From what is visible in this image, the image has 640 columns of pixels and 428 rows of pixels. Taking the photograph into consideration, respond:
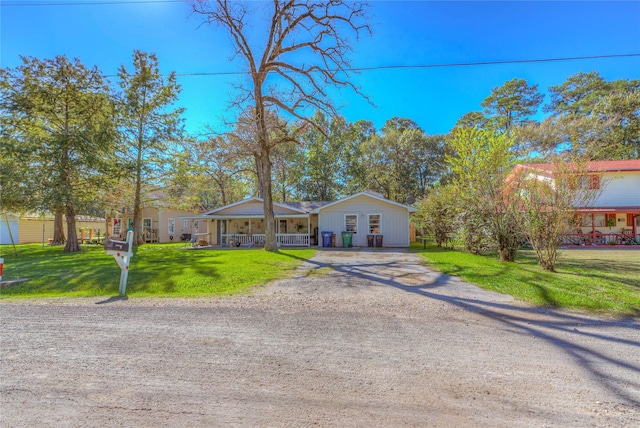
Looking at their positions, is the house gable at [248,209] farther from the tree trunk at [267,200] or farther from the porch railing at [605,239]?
→ the porch railing at [605,239]

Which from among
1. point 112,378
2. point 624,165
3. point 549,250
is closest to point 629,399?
point 112,378

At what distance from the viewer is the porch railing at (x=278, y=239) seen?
65.5 feet

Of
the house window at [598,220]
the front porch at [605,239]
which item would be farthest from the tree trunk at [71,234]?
the house window at [598,220]

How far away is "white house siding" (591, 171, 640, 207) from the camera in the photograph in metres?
19.4

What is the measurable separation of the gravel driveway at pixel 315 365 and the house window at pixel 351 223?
1388cm

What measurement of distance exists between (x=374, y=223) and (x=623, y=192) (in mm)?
16832

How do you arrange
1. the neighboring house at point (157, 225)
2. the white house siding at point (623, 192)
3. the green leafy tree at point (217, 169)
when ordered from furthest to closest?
the neighboring house at point (157, 225)
the white house siding at point (623, 192)
the green leafy tree at point (217, 169)

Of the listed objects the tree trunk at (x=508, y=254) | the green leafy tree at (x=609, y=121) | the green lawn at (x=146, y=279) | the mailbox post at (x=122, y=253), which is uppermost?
the green leafy tree at (x=609, y=121)

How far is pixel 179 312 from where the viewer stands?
4.93m

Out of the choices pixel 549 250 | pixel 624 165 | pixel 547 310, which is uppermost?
pixel 624 165

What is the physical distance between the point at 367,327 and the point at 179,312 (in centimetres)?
312

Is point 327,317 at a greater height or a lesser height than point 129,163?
lesser

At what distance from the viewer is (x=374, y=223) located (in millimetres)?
19094

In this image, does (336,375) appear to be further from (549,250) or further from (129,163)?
(129,163)
